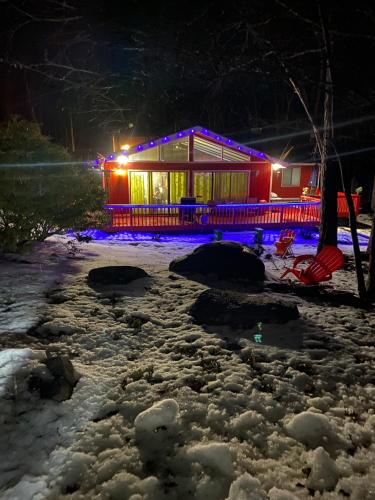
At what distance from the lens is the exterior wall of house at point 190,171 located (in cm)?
1692

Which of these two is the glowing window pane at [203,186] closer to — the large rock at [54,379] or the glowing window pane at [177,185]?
the glowing window pane at [177,185]

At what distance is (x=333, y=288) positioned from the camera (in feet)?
26.3

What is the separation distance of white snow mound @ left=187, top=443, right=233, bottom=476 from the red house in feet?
40.0

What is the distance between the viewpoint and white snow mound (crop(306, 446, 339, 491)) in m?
2.43

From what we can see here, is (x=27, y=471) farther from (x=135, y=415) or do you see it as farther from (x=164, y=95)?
(x=164, y=95)

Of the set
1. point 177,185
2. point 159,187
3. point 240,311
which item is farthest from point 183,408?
point 159,187

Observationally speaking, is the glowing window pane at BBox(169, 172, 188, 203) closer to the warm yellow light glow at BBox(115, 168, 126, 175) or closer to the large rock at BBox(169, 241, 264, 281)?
the warm yellow light glow at BBox(115, 168, 126, 175)

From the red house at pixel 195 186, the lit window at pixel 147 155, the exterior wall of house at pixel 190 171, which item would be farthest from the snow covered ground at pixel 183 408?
the lit window at pixel 147 155

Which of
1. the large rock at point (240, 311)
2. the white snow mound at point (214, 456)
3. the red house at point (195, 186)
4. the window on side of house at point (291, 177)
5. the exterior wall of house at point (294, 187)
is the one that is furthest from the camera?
the window on side of house at point (291, 177)

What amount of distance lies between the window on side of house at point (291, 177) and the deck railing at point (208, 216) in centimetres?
1026

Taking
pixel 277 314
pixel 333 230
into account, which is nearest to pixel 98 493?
pixel 277 314

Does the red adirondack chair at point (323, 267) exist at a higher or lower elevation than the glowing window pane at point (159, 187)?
lower

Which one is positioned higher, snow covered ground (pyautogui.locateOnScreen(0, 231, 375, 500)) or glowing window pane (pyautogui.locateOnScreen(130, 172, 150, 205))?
glowing window pane (pyautogui.locateOnScreen(130, 172, 150, 205))

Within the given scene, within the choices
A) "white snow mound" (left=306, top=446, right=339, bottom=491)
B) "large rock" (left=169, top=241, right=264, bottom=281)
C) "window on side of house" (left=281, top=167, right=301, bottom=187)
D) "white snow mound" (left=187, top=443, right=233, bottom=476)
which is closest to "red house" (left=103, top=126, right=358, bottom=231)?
"large rock" (left=169, top=241, right=264, bottom=281)
